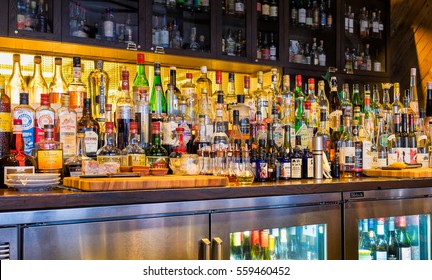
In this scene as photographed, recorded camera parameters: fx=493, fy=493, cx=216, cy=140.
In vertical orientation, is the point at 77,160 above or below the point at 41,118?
below

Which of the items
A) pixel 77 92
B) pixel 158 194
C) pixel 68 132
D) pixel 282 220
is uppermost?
pixel 77 92

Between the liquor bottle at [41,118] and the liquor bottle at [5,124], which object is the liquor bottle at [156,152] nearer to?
the liquor bottle at [41,118]

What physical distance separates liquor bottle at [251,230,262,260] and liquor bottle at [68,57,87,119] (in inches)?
37.6

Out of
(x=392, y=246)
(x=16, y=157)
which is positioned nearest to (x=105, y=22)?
(x=16, y=157)

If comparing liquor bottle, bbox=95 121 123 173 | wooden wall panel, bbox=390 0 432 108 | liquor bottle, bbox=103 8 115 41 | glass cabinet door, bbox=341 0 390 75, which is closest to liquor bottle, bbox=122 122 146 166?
liquor bottle, bbox=95 121 123 173

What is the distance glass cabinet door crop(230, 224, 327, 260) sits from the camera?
73.2 inches

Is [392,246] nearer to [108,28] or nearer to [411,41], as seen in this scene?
[108,28]

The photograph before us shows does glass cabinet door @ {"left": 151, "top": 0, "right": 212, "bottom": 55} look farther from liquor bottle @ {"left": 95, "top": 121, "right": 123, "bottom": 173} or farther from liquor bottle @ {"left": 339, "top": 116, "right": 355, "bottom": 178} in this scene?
liquor bottle @ {"left": 339, "top": 116, "right": 355, "bottom": 178}

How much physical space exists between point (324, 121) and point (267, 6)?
1.00m

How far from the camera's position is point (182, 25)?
2.93m

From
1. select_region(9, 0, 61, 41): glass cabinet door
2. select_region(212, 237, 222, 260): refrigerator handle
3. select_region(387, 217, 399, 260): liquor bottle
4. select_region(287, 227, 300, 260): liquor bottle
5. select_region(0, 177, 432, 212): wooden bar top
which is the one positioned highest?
select_region(9, 0, 61, 41): glass cabinet door

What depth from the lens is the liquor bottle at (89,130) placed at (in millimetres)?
2143

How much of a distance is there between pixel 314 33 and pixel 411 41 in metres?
1.09

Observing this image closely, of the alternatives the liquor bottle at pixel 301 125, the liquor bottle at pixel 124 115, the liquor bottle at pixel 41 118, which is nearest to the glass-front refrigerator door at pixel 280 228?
the liquor bottle at pixel 301 125
